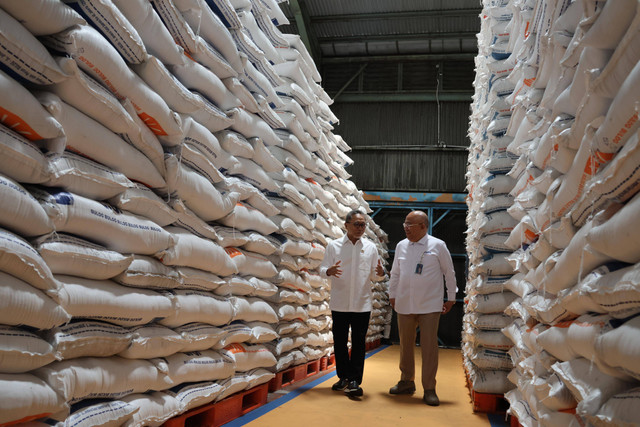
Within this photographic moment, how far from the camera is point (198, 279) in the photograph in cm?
290

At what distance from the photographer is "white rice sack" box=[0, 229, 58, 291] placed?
5.10ft

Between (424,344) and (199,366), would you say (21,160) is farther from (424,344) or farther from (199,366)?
(424,344)

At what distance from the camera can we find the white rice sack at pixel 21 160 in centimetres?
161

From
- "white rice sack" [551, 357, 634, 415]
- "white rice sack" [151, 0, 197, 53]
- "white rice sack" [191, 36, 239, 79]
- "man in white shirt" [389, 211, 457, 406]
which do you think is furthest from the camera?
"man in white shirt" [389, 211, 457, 406]

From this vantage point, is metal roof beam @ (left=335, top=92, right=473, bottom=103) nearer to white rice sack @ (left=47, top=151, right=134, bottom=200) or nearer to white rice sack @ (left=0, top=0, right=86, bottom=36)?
white rice sack @ (left=47, top=151, right=134, bottom=200)

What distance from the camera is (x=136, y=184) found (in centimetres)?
238

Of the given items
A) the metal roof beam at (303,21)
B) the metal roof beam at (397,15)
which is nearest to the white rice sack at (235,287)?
the metal roof beam at (303,21)

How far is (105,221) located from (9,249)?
57 centimetres

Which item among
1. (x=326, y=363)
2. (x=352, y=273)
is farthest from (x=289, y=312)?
(x=326, y=363)

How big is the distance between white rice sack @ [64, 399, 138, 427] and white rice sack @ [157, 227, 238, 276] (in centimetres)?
70

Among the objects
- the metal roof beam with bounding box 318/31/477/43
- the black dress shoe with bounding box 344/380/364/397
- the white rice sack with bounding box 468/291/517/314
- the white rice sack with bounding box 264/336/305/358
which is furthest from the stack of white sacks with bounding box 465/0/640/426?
the metal roof beam with bounding box 318/31/477/43

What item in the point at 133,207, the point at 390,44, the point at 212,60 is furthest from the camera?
the point at 390,44

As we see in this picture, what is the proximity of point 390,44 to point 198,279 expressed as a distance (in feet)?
35.3

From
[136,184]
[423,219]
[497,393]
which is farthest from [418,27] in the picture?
[136,184]
